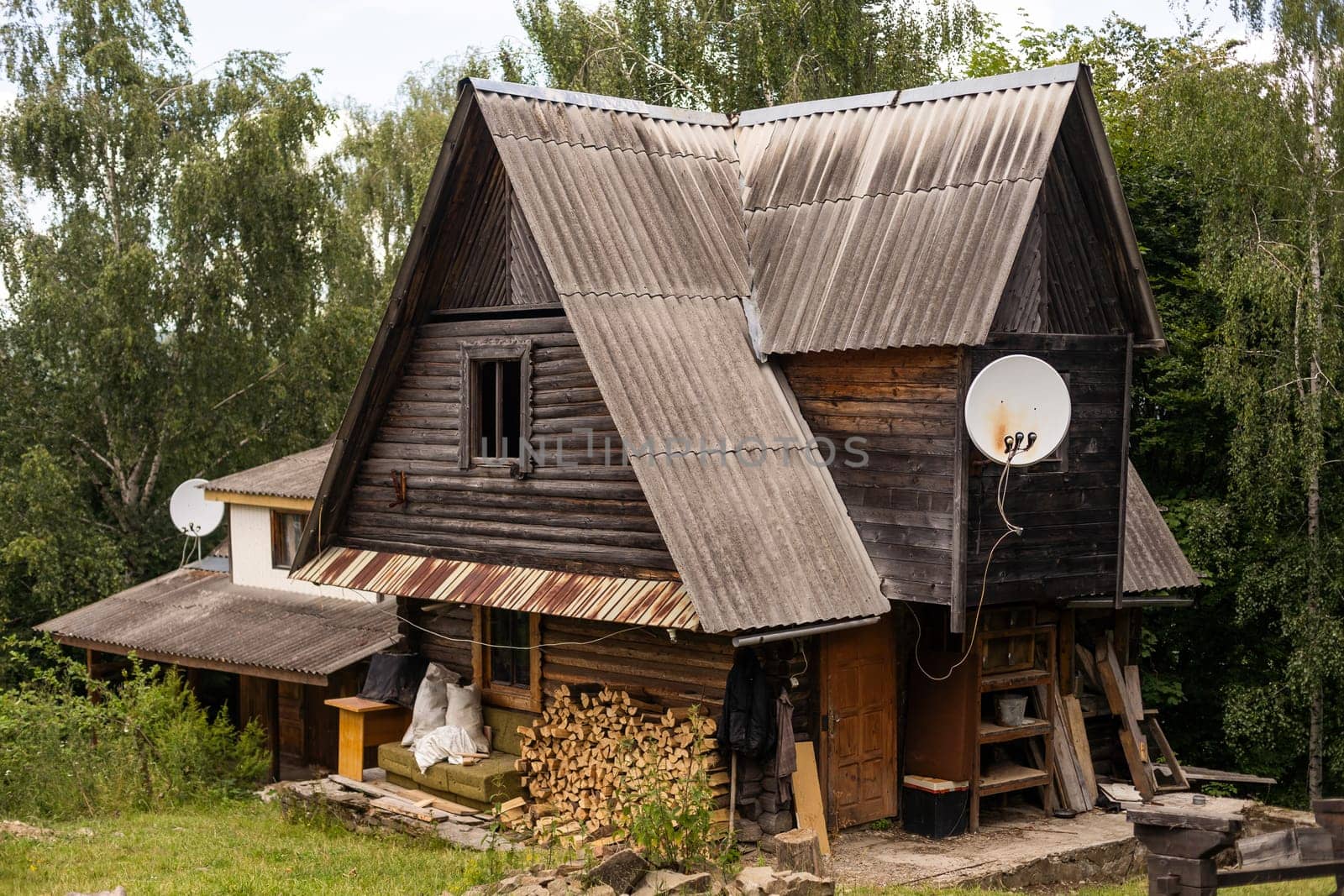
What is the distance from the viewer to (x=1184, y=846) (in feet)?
23.2

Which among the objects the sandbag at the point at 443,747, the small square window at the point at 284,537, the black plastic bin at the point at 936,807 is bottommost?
the black plastic bin at the point at 936,807

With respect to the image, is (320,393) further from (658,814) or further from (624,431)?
(658,814)

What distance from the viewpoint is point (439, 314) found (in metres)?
12.6

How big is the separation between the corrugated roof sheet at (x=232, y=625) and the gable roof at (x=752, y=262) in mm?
4289

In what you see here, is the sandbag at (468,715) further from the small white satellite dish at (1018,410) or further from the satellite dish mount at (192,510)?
the satellite dish mount at (192,510)

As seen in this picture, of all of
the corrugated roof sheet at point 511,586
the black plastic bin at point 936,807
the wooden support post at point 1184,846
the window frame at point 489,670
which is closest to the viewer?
the wooden support post at point 1184,846

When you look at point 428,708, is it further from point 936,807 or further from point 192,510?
point 192,510

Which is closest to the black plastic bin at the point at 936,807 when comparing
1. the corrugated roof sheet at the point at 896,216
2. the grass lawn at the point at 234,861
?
the grass lawn at the point at 234,861

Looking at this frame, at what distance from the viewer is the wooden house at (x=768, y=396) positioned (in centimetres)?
1045

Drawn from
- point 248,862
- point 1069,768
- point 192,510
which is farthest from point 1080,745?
point 192,510

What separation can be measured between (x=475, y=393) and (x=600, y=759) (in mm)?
3584

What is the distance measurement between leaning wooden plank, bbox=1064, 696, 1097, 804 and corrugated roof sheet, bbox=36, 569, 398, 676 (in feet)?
26.2

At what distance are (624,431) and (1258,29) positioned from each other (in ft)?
43.2

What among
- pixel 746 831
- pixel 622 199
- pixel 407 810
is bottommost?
pixel 407 810
